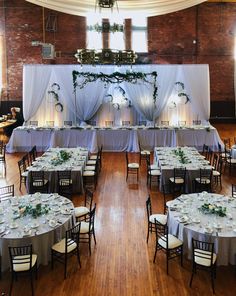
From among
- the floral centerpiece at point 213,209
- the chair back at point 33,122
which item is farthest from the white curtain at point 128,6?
the chair back at point 33,122

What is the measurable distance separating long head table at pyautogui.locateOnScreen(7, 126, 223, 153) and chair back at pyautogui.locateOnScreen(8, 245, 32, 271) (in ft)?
29.2

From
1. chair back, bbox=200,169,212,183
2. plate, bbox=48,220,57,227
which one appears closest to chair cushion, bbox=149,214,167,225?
plate, bbox=48,220,57,227

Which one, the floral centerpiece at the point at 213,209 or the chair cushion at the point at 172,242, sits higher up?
the floral centerpiece at the point at 213,209

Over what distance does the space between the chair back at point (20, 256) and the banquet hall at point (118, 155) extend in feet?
0.16

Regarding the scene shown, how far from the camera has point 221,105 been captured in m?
19.6

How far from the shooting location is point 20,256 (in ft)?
17.9

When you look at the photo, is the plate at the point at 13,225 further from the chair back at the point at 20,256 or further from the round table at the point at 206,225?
the round table at the point at 206,225

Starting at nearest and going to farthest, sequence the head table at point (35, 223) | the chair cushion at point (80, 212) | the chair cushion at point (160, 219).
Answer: the head table at point (35, 223)
the chair cushion at point (160, 219)
the chair cushion at point (80, 212)

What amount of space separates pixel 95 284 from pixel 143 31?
→ 15495 mm

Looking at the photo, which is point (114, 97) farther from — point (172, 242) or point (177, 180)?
point (172, 242)

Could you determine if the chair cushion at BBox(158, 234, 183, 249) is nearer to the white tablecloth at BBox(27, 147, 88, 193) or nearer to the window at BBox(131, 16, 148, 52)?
the white tablecloth at BBox(27, 147, 88, 193)

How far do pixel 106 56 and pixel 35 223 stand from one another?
14.5 ft

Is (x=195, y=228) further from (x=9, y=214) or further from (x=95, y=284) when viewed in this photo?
(x=9, y=214)

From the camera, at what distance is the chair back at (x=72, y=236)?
5828mm
